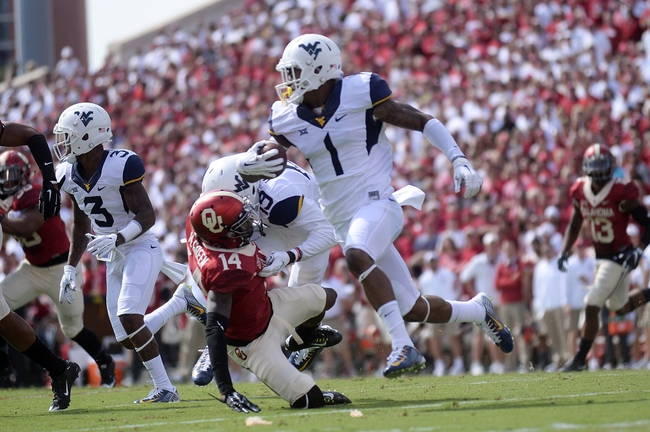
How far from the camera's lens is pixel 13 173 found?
7.82 meters

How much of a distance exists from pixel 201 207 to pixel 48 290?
336 cm

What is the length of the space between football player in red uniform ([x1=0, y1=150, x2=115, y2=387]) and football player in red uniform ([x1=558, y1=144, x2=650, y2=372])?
4.20 m

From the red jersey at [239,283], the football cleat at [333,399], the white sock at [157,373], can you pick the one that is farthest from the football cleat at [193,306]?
the football cleat at [333,399]

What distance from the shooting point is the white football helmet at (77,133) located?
6434 millimetres

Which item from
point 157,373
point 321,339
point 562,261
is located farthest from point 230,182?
point 562,261

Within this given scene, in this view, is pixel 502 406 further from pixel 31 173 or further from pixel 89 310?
pixel 89 310

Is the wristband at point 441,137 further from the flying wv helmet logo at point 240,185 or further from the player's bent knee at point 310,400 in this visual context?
the player's bent knee at point 310,400

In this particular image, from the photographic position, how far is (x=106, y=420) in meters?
5.44

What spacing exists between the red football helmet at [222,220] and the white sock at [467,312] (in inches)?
63.3

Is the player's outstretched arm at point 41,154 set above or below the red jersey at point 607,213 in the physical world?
above

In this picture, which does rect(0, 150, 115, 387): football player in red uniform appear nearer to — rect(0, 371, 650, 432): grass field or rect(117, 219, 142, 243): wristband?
rect(0, 371, 650, 432): grass field

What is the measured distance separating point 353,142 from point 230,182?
796 millimetres

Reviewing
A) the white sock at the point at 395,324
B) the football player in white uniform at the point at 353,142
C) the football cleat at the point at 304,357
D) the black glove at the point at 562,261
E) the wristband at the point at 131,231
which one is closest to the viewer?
the white sock at the point at 395,324

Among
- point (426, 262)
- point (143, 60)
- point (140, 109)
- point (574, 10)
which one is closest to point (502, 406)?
point (426, 262)
